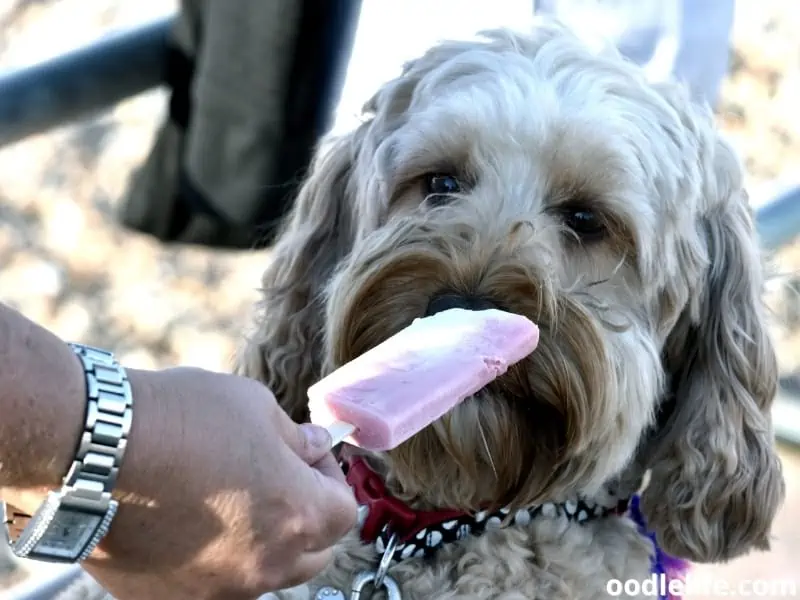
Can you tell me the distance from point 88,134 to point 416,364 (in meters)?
4.21

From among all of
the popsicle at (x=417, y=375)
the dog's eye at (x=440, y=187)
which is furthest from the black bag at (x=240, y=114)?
the popsicle at (x=417, y=375)

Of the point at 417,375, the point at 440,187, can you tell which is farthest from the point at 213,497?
the point at 440,187

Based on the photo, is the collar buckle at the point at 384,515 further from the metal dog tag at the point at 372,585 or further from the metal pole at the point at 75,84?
the metal pole at the point at 75,84

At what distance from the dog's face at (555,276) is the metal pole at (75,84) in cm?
59

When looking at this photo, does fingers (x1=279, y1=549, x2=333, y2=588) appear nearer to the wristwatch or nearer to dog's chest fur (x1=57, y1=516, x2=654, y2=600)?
the wristwatch

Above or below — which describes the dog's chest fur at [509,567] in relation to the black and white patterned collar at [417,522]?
below

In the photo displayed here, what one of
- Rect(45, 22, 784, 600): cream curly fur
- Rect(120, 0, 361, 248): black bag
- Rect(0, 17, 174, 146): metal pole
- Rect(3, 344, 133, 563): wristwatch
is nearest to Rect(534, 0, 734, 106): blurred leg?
Rect(45, 22, 784, 600): cream curly fur

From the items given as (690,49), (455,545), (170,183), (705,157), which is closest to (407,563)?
(455,545)

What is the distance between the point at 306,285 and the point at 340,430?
784mm

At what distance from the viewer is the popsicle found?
1.42m

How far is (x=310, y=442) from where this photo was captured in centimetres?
140

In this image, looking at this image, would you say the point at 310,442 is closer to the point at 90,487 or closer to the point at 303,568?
the point at 303,568

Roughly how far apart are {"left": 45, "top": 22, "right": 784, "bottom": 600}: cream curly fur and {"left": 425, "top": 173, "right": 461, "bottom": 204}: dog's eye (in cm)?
1

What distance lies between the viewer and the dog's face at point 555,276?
1.74 m
